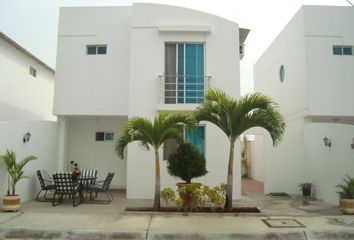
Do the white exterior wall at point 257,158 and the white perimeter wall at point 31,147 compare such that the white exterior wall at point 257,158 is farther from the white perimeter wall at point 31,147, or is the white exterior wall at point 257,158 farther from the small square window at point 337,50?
the white perimeter wall at point 31,147

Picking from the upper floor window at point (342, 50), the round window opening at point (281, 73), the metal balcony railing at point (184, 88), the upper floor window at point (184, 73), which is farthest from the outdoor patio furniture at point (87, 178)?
the upper floor window at point (342, 50)

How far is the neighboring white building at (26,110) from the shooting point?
1074 cm

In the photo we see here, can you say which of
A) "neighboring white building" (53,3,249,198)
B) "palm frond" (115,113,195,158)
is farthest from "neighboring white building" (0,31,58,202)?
"palm frond" (115,113,195,158)

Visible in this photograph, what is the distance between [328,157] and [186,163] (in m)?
5.54

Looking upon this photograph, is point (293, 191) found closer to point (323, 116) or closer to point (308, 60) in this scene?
point (323, 116)

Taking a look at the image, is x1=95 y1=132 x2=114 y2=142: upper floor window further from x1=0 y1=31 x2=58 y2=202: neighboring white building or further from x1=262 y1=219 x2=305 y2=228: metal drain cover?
x1=262 y1=219 x2=305 y2=228: metal drain cover

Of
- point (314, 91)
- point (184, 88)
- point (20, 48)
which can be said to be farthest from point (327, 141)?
point (20, 48)

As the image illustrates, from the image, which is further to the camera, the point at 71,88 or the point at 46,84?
the point at 46,84

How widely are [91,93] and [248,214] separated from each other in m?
8.03

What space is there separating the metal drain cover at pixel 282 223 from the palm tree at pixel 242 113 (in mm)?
1310

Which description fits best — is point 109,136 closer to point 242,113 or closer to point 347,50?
point 242,113

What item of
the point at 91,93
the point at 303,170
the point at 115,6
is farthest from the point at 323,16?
the point at 91,93

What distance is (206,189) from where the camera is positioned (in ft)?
31.5

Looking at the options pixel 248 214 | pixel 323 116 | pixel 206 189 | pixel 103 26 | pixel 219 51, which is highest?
pixel 103 26
